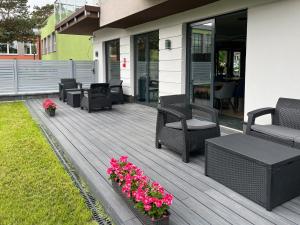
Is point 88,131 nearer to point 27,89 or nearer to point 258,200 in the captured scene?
point 258,200

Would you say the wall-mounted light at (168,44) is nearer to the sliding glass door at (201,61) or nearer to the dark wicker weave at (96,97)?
the sliding glass door at (201,61)

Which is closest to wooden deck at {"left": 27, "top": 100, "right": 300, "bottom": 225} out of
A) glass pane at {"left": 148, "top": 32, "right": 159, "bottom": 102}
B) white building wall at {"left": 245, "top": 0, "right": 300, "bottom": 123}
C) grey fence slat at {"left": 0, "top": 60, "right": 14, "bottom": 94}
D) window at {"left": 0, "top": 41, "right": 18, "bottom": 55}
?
white building wall at {"left": 245, "top": 0, "right": 300, "bottom": 123}

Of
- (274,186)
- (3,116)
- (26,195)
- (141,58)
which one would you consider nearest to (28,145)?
(26,195)

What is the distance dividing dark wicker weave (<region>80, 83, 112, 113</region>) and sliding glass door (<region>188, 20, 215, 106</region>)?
249 centimetres

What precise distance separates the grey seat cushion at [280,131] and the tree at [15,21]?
21509 millimetres

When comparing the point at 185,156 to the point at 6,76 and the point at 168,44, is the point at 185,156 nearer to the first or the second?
the point at 168,44

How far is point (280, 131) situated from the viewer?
11.4 ft

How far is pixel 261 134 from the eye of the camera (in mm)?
3637

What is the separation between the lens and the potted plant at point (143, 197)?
215 centimetres

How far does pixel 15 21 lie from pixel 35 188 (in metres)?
21.5

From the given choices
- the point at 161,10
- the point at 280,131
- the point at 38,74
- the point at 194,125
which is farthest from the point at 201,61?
the point at 38,74

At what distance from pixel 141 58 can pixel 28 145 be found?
515 centimetres

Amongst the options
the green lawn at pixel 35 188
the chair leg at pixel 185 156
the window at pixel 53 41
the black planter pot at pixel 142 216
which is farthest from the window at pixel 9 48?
the black planter pot at pixel 142 216

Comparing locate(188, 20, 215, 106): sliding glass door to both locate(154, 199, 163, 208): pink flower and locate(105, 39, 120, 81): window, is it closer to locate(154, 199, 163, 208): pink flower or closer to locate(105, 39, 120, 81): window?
locate(154, 199, 163, 208): pink flower
